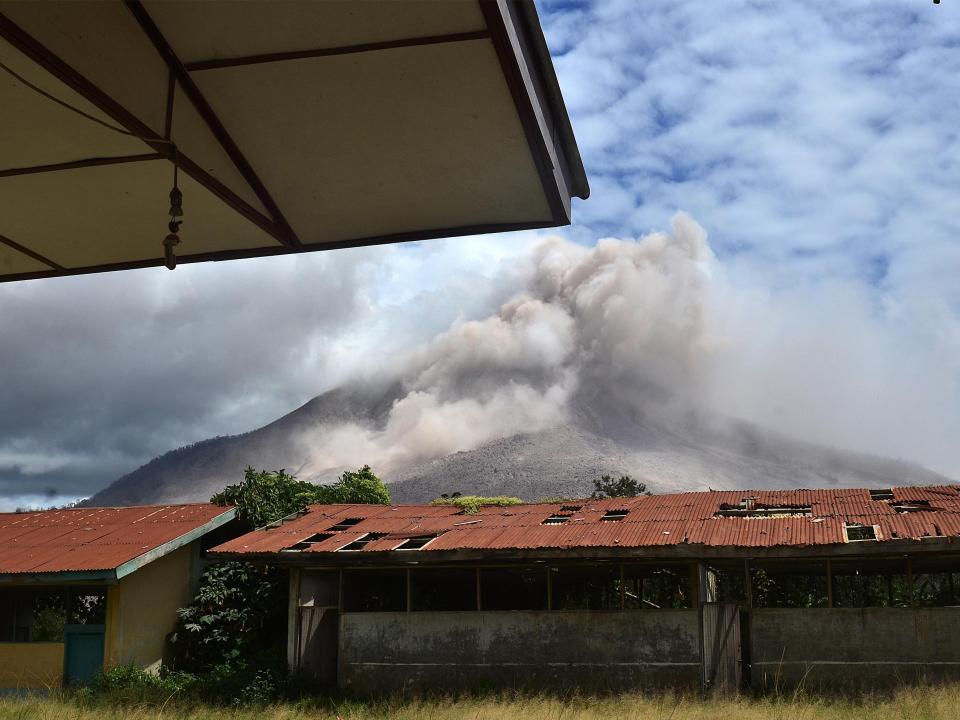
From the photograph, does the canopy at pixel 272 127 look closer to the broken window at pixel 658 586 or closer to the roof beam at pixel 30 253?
the roof beam at pixel 30 253

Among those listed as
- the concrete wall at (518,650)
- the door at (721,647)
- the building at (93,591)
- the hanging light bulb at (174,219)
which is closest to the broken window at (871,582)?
the door at (721,647)

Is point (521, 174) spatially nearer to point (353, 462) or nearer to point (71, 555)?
point (71, 555)

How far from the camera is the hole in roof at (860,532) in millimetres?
14259

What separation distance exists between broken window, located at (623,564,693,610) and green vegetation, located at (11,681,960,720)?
2559 mm

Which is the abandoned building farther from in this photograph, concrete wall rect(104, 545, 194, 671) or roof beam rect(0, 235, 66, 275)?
roof beam rect(0, 235, 66, 275)

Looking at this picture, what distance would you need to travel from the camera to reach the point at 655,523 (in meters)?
16.5

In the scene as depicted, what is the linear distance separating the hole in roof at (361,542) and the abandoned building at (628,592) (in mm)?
57

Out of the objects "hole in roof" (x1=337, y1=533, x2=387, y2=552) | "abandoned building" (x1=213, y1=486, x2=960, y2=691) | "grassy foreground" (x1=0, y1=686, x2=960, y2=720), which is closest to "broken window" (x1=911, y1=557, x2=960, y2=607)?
"abandoned building" (x1=213, y1=486, x2=960, y2=691)

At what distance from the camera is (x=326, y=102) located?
3736mm

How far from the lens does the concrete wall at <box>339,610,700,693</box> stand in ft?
49.1

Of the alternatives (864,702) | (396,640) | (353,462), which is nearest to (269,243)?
(864,702)

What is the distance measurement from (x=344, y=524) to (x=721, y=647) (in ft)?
23.9

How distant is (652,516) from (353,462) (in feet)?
514

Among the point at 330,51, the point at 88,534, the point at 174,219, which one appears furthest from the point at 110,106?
the point at 88,534
